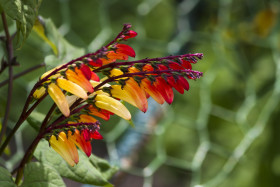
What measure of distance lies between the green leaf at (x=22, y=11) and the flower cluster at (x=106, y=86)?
0.03 m

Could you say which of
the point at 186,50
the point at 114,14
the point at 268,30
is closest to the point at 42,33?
the point at 186,50

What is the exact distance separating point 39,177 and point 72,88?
7 centimetres

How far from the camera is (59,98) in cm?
27

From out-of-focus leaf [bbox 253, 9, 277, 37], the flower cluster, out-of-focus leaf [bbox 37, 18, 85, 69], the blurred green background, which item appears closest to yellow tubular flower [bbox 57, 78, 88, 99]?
the flower cluster

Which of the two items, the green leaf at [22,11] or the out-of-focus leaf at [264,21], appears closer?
the green leaf at [22,11]

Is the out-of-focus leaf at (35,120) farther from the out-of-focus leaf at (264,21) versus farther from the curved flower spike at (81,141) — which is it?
the out-of-focus leaf at (264,21)

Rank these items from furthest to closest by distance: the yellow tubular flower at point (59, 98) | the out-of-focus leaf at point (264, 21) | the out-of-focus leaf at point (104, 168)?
the out-of-focus leaf at point (264, 21) → the out-of-focus leaf at point (104, 168) → the yellow tubular flower at point (59, 98)

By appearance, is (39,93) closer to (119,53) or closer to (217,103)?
(119,53)

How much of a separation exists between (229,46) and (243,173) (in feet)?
1.16

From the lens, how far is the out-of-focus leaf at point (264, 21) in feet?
3.79

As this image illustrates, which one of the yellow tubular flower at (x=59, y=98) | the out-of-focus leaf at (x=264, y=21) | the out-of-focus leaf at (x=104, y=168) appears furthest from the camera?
the out-of-focus leaf at (x=264, y=21)

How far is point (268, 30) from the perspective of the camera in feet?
4.00

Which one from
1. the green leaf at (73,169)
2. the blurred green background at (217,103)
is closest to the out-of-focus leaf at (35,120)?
the green leaf at (73,169)

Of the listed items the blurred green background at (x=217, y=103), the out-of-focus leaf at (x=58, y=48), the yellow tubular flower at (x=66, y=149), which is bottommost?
the yellow tubular flower at (x=66, y=149)
